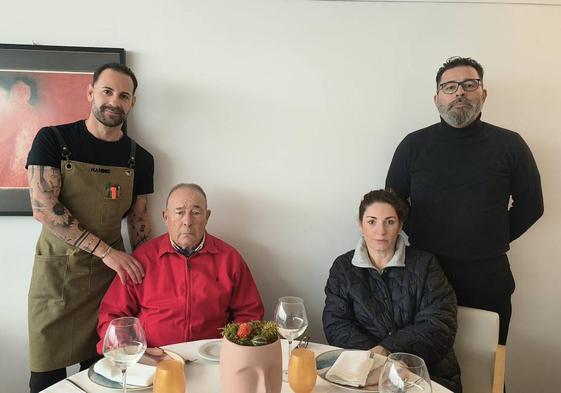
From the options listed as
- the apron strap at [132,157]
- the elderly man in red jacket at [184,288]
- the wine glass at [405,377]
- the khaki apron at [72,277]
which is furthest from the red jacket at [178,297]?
the wine glass at [405,377]

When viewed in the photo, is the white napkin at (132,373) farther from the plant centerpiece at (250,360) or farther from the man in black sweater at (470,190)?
the man in black sweater at (470,190)

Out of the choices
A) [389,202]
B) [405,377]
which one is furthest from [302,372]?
[389,202]

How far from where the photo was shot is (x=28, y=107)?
2.26 meters

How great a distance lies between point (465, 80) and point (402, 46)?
0.45 m

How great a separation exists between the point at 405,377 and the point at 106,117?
5.49ft

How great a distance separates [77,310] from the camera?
84.0 inches

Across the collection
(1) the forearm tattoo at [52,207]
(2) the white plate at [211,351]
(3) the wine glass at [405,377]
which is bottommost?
(2) the white plate at [211,351]

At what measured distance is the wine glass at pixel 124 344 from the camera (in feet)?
3.94

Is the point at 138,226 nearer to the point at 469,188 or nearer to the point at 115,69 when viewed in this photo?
the point at 115,69

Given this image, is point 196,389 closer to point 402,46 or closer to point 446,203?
point 446,203

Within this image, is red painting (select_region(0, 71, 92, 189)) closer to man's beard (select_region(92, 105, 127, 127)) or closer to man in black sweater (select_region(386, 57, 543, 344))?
man's beard (select_region(92, 105, 127, 127))

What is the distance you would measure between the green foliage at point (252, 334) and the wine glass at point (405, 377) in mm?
292

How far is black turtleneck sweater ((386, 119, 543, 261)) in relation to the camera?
2170 millimetres

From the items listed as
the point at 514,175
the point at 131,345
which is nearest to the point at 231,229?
the point at 131,345
